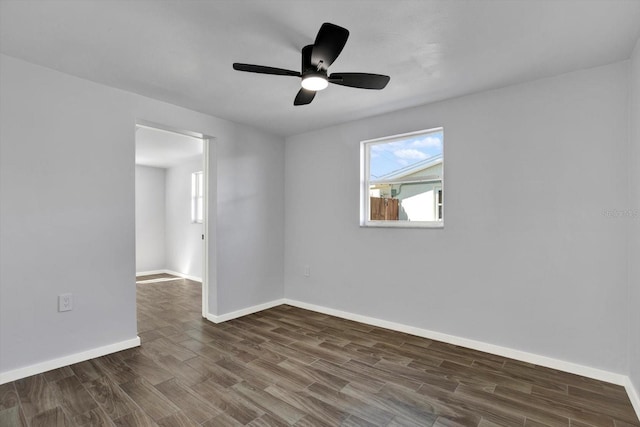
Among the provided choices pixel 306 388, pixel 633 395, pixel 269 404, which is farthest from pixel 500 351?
pixel 269 404

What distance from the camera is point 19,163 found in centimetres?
234

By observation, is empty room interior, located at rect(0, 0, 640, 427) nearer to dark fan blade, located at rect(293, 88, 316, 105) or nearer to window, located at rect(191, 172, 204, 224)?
dark fan blade, located at rect(293, 88, 316, 105)

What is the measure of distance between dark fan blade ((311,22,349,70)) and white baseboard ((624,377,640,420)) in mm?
2823

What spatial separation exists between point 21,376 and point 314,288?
2841 millimetres

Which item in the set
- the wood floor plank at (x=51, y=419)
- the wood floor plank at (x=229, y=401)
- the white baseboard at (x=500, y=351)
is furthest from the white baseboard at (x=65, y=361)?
the white baseboard at (x=500, y=351)

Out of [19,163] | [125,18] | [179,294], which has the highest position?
[125,18]

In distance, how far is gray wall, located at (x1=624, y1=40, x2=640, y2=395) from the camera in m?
2.02

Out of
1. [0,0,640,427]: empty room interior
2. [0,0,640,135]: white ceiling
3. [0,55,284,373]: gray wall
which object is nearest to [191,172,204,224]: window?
[0,0,640,427]: empty room interior

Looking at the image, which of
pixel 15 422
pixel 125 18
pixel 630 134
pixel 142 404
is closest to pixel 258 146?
pixel 125 18

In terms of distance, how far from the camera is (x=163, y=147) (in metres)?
5.13

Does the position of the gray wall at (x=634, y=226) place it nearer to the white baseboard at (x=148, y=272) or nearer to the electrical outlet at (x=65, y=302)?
the electrical outlet at (x=65, y=302)

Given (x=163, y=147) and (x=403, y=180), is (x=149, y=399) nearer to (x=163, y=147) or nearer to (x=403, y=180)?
(x=403, y=180)

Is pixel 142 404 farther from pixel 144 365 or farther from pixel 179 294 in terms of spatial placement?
pixel 179 294

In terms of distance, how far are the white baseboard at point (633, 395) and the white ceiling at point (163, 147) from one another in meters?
4.90
